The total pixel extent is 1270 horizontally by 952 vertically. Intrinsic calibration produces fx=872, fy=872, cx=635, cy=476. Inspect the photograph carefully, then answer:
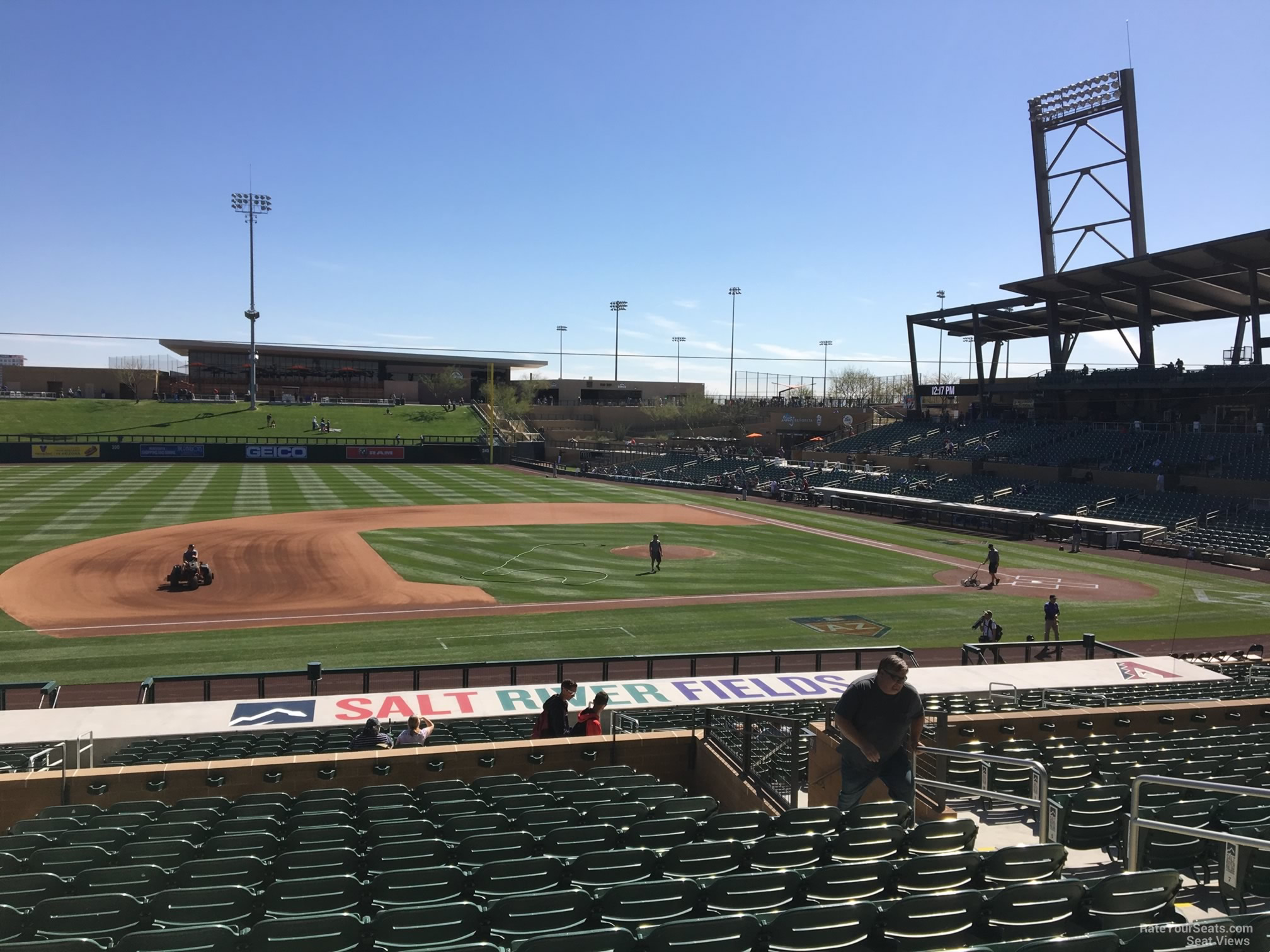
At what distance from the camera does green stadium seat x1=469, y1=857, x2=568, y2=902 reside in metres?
5.79

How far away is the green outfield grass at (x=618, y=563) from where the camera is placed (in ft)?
107

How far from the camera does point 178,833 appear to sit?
7461mm

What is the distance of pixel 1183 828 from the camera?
5.64 metres

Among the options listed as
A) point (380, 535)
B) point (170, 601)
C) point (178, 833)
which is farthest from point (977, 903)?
point (380, 535)

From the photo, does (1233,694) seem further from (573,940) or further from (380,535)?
(380,535)

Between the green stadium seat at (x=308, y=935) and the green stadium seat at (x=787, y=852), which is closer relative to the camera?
the green stadium seat at (x=308, y=935)

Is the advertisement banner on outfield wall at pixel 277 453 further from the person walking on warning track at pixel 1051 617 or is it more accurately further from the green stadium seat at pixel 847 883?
the green stadium seat at pixel 847 883

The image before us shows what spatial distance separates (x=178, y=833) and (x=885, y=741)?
608 centimetres

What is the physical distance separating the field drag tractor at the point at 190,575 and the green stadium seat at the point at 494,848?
2799 cm

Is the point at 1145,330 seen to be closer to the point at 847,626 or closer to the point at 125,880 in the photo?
the point at 847,626

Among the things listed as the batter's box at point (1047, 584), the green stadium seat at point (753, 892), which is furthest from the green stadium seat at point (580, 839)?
the batter's box at point (1047, 584)

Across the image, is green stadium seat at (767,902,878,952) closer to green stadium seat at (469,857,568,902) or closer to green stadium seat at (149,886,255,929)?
green stadium seat at (469,857,568,902)

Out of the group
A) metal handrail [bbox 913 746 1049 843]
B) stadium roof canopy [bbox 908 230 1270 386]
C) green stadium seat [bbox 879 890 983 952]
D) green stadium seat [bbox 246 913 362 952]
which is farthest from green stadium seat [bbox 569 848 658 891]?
stadium roof canopy [bbox 908 230 1270 386]

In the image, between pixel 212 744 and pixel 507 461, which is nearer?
pixel 212 744
